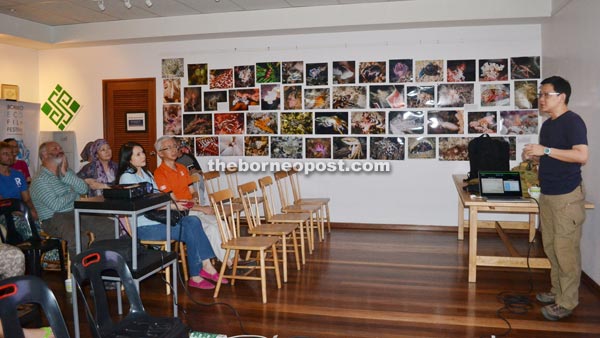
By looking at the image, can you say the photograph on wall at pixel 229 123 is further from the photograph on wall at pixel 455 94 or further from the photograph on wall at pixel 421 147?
the photograph on wall at pixel 455 94

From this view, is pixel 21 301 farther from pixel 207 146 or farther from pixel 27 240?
pixel 207 146

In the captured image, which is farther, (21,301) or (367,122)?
(367,122)

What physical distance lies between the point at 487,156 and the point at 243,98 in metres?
3.54

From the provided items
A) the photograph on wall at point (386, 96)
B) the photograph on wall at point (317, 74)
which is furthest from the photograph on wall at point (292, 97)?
the photograph on wall at point (386, 96)

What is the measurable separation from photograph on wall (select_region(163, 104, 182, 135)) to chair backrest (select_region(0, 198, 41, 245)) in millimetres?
2981

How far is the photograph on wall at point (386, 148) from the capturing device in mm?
6438

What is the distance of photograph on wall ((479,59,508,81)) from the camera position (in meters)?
6.11

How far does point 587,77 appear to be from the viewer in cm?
432

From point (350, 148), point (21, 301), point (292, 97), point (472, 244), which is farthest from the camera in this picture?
point (292, 97)

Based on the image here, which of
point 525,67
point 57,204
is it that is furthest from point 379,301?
point 525,67

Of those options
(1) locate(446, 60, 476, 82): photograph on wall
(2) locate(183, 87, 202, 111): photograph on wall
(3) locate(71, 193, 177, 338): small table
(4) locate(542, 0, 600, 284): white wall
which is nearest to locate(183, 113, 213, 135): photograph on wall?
(2) locate(183, 87, 202, 111): photograph on wall

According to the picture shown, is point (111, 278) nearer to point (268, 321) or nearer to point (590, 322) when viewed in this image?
point (268, 321)

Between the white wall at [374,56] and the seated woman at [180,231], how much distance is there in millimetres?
2814

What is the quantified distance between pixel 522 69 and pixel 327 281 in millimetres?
3856
